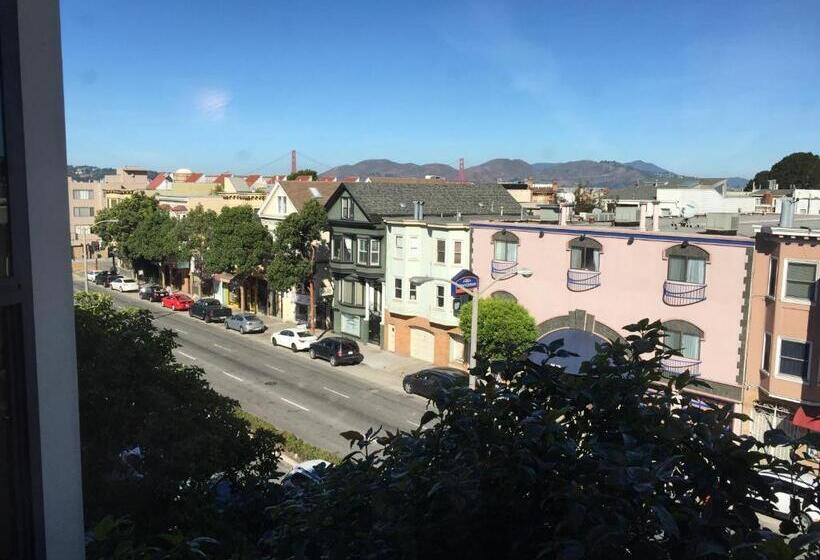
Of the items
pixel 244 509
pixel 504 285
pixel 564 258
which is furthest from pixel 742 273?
pixel 244 509

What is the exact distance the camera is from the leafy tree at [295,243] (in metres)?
Answer: 39.5

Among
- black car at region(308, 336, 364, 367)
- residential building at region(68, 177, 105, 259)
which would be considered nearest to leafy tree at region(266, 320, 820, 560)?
black car at region(308, 336, 364, 367)

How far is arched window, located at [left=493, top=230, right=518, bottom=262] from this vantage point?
31.4 m

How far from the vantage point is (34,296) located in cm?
332

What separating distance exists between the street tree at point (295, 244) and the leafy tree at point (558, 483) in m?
34.5

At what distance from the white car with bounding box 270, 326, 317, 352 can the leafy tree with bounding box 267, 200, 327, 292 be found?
305 cm

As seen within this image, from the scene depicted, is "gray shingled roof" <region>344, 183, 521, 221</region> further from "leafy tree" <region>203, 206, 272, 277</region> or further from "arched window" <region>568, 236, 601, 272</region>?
"arched window" <region>568, 236, 601, 272</region>

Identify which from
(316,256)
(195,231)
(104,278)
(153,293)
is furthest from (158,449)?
(104,278)

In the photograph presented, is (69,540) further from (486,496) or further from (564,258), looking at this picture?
(564,258)

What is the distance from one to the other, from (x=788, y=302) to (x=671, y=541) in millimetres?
22267

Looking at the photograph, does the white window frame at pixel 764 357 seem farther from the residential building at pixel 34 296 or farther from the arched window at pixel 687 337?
Answer: the residential building at pixel 34 296

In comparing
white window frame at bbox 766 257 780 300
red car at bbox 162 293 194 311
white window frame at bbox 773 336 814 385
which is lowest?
red car at bbox 162 293 194 311

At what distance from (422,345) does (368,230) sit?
6.97m

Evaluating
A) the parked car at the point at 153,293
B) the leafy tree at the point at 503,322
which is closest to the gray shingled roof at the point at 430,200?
the leafy tree at the point at 503,322
